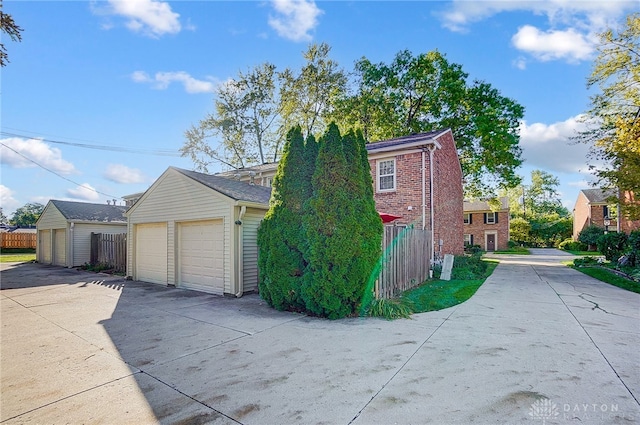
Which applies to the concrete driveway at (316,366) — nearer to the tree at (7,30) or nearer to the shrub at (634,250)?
the tree at (7,30)

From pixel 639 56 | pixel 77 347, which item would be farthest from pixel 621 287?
pixel 77 347

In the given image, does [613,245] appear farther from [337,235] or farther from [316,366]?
[316,366]

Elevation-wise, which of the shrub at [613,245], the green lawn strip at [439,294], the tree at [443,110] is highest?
the tree at [443,110]

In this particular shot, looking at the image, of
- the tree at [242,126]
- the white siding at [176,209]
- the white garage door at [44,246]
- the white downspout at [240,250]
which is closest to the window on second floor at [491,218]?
the tree at [242,126]

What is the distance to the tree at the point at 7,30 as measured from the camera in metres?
6.49

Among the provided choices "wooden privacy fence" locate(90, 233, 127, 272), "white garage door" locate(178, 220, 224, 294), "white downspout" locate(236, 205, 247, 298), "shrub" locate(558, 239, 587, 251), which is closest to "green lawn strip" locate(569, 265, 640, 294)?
"white downspout" locate(236, 205, 247, 298)

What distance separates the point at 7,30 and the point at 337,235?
26.8ft

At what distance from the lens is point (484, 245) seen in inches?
1320

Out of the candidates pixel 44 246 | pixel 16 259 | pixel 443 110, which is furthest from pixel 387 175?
pixel 16 259

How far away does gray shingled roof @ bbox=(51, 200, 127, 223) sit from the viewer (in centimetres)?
1675

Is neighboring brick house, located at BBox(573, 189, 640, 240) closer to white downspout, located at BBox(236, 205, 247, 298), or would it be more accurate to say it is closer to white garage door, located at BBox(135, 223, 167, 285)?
white downspout, located at BBox(236, 205, 247, 298)

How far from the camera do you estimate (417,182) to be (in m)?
12.0

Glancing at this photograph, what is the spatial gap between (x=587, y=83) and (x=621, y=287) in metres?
11.0

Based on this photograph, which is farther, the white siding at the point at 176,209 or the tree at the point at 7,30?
the white siding at the point at 176,209
